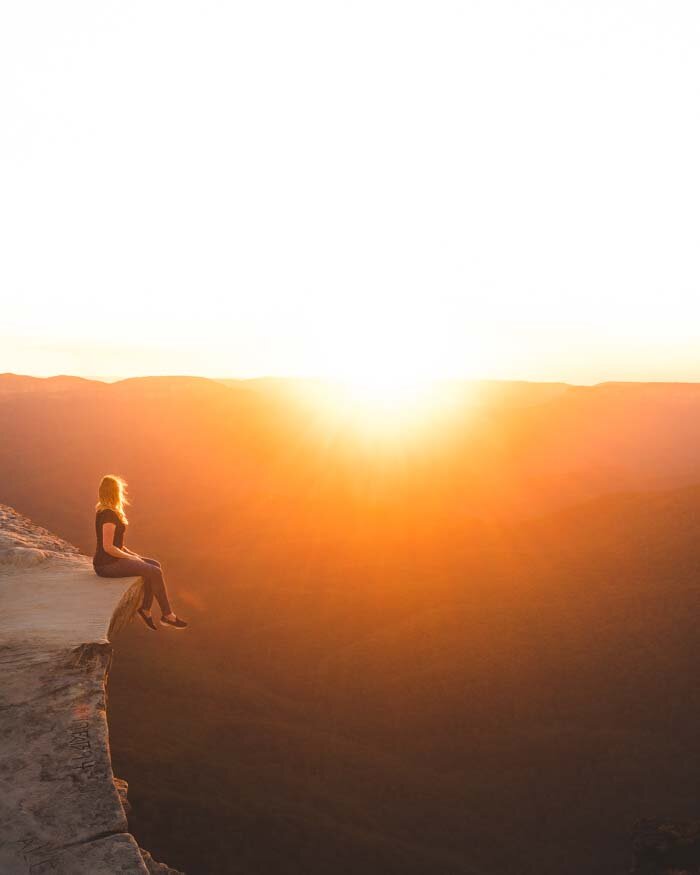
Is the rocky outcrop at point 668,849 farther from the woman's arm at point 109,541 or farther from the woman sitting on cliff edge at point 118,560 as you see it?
the woman's arm at point 109,541

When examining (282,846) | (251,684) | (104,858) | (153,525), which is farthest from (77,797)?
(153,525)

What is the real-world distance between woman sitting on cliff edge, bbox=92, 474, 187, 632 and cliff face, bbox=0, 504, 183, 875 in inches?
5.1

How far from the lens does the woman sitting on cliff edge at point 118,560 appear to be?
6586mm

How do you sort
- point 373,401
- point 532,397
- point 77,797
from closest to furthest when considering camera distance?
→ point 77,797, point 373,401, point 532,397

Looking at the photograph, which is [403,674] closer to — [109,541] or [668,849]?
[668,849]

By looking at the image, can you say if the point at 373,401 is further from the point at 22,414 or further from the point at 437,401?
the point at 22,414

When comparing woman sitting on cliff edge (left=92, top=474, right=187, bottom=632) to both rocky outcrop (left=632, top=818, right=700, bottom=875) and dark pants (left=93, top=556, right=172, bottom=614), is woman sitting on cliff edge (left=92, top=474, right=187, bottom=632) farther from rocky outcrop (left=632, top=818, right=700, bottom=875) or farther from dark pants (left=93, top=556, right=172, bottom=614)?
rocky outcrop (left=632, top=818, right=700, bottom=875)

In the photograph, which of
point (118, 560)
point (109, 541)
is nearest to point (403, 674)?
point (118, 560)

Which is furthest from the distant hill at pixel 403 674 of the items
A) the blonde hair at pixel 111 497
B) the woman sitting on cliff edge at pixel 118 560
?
the blonde hair at pixel 111 497

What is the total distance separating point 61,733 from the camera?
165 inches

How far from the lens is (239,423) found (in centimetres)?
3488

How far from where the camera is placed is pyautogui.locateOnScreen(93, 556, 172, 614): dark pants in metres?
6.59

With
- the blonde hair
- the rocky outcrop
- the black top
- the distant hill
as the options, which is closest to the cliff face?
the black top

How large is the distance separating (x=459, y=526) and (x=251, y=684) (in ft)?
32.3
